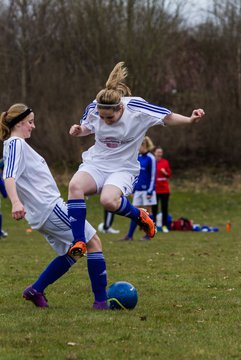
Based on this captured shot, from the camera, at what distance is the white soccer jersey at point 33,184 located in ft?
22.0

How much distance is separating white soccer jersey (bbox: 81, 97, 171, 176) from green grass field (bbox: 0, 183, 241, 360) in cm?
145

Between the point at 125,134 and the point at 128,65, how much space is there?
26811 millimetres

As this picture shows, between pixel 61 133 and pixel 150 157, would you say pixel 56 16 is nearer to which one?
pixel 61 133

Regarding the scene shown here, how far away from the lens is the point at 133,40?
33.5 meters

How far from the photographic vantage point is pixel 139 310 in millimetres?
6949

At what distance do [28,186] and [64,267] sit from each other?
887mm

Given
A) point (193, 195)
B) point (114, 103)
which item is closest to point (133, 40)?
point (193, 195)

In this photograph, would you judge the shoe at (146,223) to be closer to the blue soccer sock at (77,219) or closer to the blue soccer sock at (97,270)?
the blue soccer sock at (97,270)

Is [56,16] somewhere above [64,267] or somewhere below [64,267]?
below

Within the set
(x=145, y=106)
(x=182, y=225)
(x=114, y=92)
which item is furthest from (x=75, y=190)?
(x=182, y=225)

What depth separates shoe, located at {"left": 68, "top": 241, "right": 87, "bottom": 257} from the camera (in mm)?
6555

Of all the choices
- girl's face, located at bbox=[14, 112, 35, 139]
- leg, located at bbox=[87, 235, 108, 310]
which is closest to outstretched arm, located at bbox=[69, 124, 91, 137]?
girl's face, located at bbox=[14, 112, 35, 139]

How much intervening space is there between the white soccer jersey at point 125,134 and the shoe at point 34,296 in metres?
1.38

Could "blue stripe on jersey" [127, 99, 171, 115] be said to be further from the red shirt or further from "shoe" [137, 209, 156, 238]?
the red shirt
